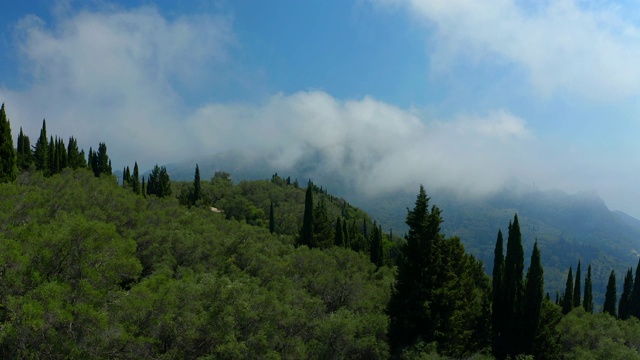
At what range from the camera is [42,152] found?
74.1m

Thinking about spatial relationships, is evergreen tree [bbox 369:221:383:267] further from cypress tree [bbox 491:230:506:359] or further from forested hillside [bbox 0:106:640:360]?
cypress tree [bbox 491:230:506:359]

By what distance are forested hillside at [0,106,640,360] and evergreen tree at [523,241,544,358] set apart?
11cm

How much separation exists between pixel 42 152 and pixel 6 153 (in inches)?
1158

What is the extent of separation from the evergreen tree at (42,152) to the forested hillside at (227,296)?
14659mm

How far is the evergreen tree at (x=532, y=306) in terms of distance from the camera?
40812 millimetres

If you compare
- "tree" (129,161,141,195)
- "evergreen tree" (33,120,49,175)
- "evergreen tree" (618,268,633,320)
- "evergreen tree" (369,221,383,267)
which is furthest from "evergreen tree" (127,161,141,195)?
"evergreen tree" (618,268,633,320)

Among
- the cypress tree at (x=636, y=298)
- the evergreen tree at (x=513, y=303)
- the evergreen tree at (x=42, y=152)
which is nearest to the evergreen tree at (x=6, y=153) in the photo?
the evergreen tree at (x=42, y=152)

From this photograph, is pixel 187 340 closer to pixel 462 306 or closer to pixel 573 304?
pixel 462 306

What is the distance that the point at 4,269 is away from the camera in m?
18.6

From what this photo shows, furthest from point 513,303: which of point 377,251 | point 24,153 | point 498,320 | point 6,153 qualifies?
point 24,153

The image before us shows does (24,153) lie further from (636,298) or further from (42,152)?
(636,298)

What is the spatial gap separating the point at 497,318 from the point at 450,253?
537 inches

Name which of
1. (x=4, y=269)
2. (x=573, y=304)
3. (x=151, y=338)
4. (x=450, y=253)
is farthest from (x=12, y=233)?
(x=573, y=304)

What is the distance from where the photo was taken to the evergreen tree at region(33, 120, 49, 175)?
7206 centimetres
